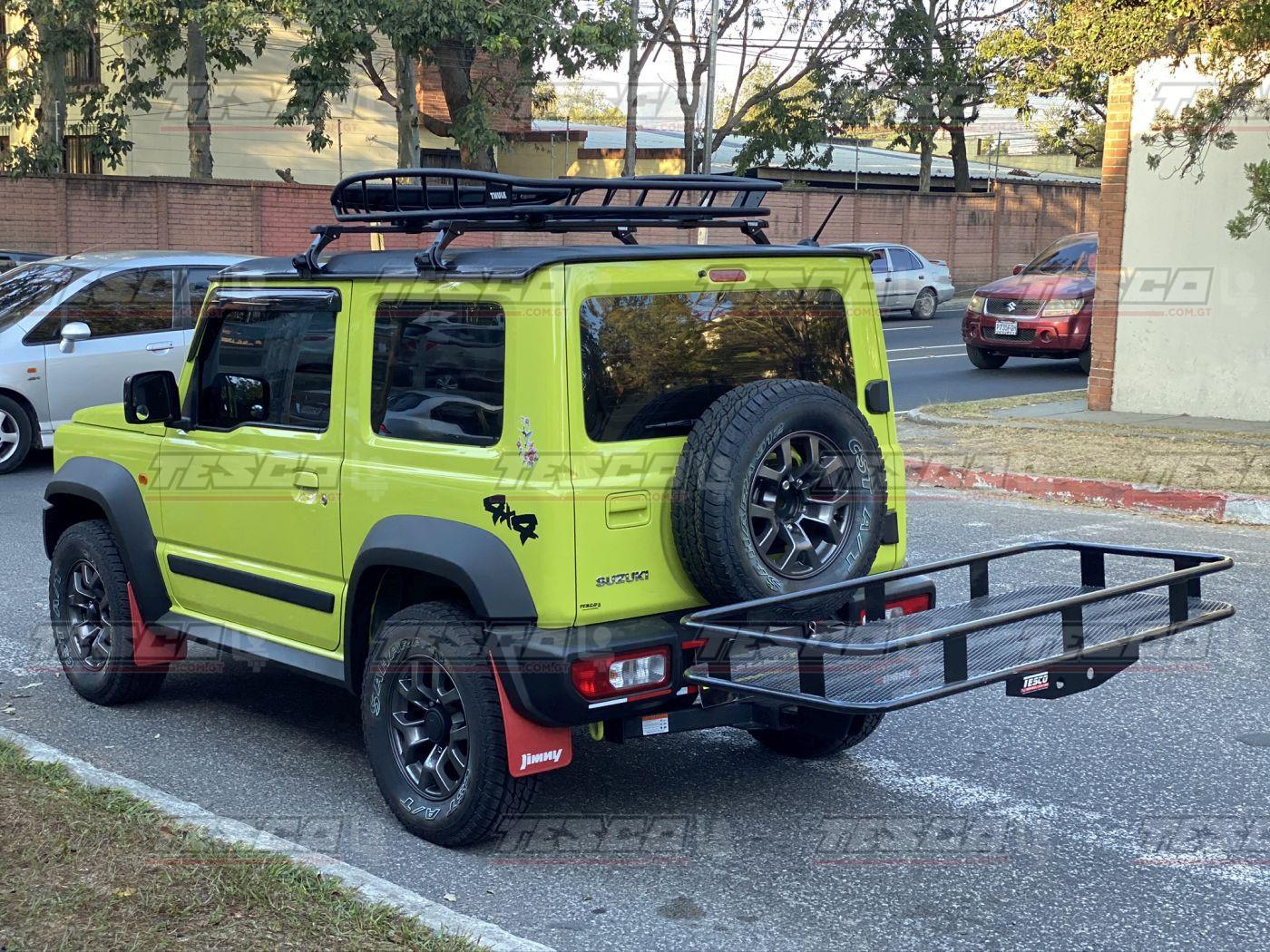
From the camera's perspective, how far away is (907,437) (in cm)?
1380

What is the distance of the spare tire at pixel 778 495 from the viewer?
4.29m

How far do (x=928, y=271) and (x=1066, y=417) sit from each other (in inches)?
665

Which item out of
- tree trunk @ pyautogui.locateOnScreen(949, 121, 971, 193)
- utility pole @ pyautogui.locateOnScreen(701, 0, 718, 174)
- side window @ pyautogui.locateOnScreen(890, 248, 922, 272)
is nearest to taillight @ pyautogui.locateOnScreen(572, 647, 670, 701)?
side window @ pyautogui.locateOnScreen(890, 248, 922, 272)

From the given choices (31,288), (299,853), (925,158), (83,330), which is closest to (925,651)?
(299,853)

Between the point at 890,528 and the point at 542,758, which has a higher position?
the point at 890,528

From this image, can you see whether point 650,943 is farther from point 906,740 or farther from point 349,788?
point 906,740

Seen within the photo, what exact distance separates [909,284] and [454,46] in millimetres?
10454

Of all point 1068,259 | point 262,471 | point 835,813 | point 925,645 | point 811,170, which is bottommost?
point 835,813

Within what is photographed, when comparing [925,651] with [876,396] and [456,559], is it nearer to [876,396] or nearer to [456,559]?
[876,396]

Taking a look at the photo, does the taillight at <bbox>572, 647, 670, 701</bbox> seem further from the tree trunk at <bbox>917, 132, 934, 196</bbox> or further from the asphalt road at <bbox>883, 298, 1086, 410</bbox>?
the tree trunk at <bbox>917, 132, 934, 196</bbox>

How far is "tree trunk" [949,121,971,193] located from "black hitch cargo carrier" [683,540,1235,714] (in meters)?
37.7

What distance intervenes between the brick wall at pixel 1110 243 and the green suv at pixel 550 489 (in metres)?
10.7

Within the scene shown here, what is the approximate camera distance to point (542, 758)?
4430 mm

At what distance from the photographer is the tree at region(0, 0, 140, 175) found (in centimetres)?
2550
